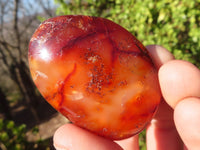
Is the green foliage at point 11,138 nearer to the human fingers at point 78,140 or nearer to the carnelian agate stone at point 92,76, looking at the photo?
the human fingers at point 78,140

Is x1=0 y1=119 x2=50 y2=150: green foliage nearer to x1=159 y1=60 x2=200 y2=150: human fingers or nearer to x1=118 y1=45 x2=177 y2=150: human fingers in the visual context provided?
x1=118 y1=45 x2=177 y2=150: human fingers

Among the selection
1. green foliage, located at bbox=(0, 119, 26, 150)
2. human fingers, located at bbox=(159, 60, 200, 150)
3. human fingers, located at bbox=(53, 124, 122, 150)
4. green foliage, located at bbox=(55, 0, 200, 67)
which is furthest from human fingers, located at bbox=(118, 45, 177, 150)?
green foliage, located at bbox=(0, 119, 26, 150)

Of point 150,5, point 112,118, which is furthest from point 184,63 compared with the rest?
point 150,5

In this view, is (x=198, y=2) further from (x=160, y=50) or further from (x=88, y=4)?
(x=88, y=4)

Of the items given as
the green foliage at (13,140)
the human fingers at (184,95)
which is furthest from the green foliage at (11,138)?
the human fingers at (184,95)

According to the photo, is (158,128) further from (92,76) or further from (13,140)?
(13,140)
